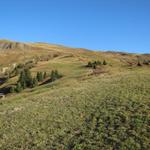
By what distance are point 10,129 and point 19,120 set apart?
213 centimetres

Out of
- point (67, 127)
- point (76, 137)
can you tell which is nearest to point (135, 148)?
point (76, 137)

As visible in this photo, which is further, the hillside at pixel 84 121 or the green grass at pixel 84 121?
the green grass at pixel 84 121

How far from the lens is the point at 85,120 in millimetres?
25891

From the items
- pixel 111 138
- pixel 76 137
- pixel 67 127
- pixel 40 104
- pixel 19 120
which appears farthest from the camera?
pixel 40 104

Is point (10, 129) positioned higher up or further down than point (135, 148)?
further down

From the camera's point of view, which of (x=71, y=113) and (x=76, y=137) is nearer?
(x=76, y=137)

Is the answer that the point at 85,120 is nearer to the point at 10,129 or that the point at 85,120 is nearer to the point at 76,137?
the point at 76,137

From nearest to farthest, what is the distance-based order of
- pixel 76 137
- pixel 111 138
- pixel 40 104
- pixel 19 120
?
pixel 111 138 → pixel 76 137 → pixel 19 120 → pixel 40 104

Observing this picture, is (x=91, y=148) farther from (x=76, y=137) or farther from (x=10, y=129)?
(x=10, y=129)

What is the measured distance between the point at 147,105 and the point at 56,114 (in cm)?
840

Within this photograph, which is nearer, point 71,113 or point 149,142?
point 149,142

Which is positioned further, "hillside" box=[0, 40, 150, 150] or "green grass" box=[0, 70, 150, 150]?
"green grass" box=[0, 70, 150, 150]

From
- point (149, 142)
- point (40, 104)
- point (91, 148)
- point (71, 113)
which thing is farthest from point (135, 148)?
point (40, 104)

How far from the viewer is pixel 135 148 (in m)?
19.1
